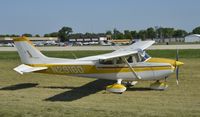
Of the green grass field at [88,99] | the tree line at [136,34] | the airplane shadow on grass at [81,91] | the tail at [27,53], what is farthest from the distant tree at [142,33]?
the tail at [27,53]

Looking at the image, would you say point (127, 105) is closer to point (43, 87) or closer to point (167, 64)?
point (167, 64)

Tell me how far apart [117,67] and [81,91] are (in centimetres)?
171

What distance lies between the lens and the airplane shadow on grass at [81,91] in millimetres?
12297

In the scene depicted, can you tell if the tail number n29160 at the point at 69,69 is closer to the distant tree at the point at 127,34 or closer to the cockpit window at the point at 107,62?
the cockpit window at the point at 107,62

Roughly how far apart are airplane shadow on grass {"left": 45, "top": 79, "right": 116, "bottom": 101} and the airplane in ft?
2.08

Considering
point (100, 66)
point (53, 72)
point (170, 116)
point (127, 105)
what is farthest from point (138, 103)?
point (53, 72)

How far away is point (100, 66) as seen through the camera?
14.0 meters

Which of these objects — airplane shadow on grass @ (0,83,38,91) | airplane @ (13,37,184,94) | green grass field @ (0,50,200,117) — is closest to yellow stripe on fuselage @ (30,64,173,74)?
airplane @ (13,37,184,94)

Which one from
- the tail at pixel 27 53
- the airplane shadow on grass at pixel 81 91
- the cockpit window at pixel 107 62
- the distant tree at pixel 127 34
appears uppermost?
the tail at pixel 27 53

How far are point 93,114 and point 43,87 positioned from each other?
656 centimetres

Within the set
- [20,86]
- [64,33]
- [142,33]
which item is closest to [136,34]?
[142,33]

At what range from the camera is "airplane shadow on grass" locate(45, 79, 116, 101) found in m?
12.3

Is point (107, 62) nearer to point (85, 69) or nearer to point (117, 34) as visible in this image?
point (85, 69)

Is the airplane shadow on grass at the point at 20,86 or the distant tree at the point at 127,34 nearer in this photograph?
the airplane shadow on grass at the point at 20,86
